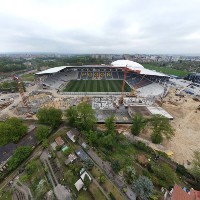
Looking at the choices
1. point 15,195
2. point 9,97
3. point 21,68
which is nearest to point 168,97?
point 15,195

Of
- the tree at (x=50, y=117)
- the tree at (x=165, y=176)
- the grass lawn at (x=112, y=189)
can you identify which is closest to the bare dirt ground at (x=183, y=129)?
the tree at (x=165, y=176)

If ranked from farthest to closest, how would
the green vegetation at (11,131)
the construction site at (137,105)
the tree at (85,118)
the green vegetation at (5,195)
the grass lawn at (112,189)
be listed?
the construction site at (137,105) → the tree at (85,118) → the green vegetation at (11,131) → the green vegetation at (5,195) → the grass lawn at (112,189)

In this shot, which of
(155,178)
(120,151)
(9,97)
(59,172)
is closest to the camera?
(155,178)

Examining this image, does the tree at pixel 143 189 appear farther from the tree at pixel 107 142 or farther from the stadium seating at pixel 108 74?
the stadium seating at pixel 108 74

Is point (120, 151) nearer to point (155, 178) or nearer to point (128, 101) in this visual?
point (155, 178)

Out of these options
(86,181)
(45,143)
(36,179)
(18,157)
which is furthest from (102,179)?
(18,157)

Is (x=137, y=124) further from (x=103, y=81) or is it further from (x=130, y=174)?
(x=103, y=81)
